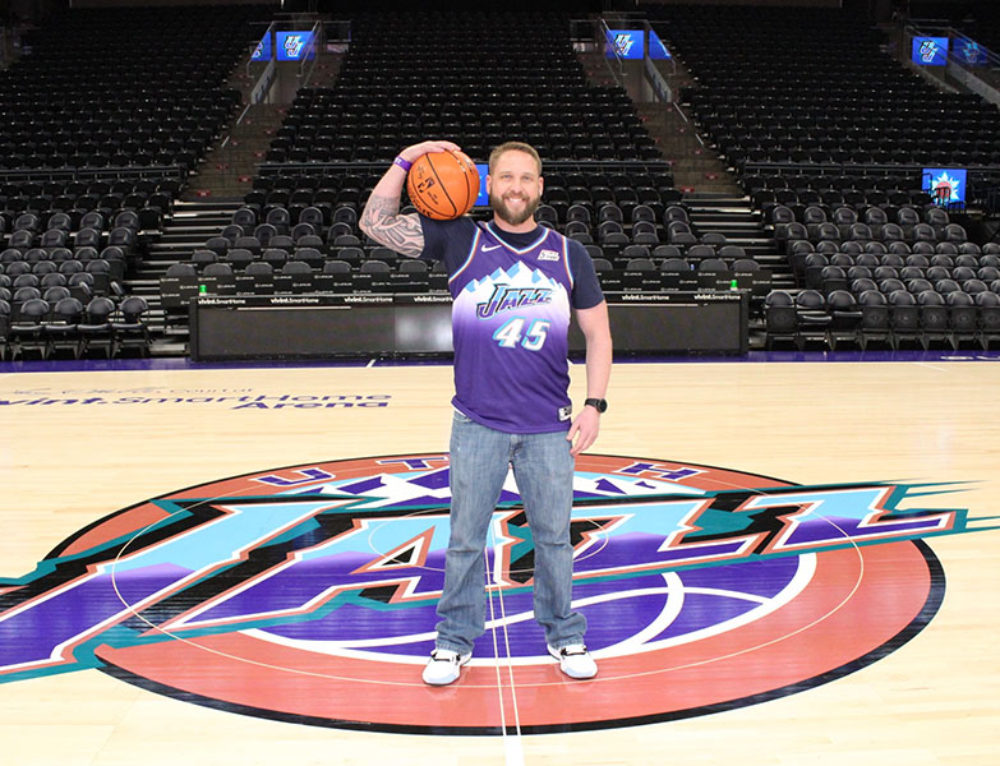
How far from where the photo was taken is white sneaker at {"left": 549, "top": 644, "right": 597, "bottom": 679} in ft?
7.85

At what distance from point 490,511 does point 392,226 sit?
81 cm

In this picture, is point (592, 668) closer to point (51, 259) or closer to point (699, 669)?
point (699, 669)

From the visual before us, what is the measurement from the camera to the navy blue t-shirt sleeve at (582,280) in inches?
93.4

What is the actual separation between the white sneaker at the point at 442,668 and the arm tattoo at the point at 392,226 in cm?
109

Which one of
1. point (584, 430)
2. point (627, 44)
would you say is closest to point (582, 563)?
point (584, 430)

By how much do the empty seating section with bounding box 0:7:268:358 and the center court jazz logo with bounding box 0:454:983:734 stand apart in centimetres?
781

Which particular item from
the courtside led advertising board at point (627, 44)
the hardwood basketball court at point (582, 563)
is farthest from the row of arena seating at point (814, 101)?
the hardwood basketball court at point (582, 563)

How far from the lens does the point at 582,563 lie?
3.33 metres

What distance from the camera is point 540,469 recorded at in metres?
2.33

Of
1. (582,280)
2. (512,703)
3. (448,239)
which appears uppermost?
(448,239)

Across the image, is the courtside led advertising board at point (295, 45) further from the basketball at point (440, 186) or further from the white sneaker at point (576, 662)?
the white sneaker at point (576, 662)

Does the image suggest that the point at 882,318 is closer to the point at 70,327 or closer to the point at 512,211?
the point at 70,327

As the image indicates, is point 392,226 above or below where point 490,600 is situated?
above

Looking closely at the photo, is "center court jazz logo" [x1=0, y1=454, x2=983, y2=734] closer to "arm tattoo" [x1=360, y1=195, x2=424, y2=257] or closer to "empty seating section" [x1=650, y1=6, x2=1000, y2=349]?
"arm tattoo" [x1=360, y1=195, x2=424, y2=257]
